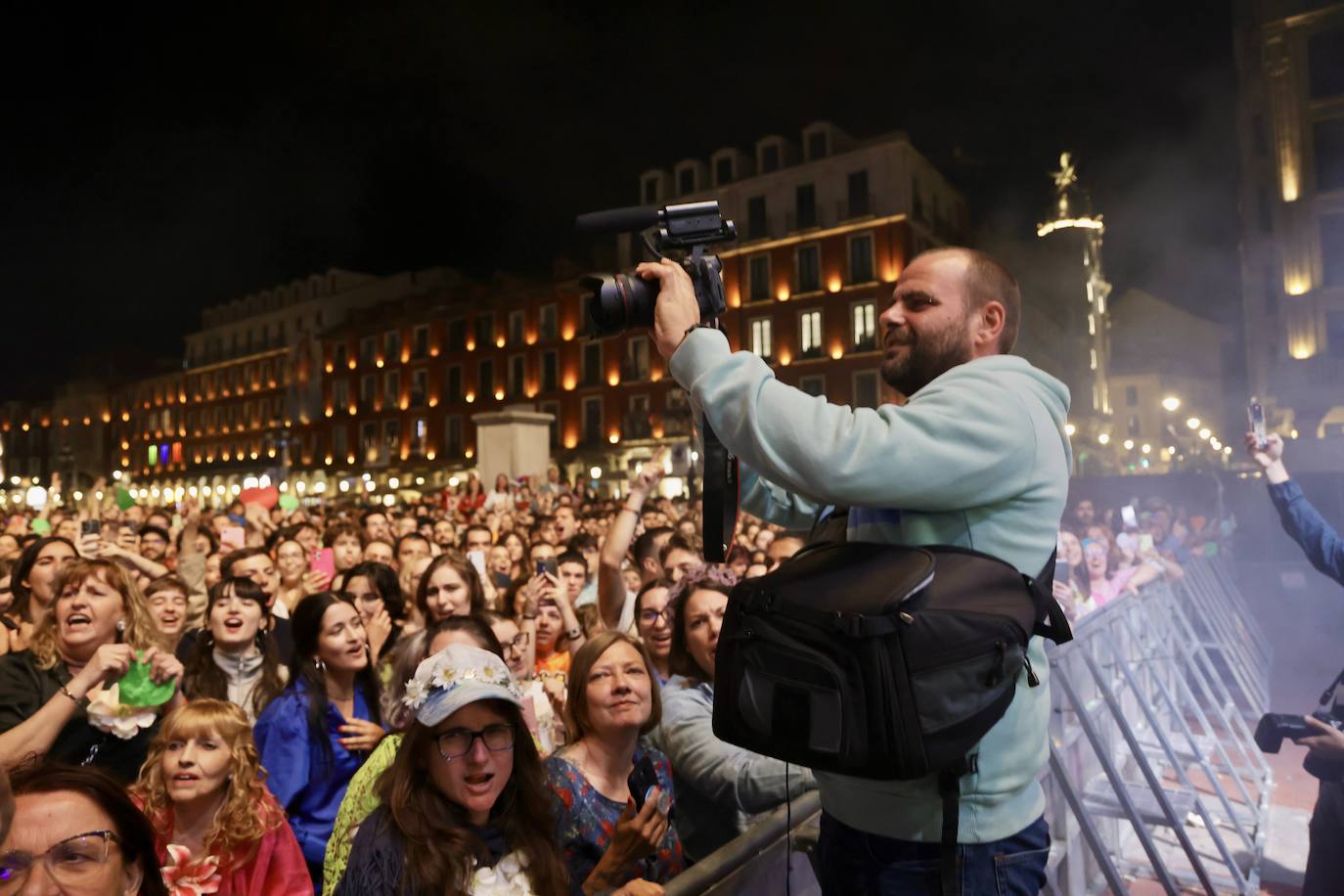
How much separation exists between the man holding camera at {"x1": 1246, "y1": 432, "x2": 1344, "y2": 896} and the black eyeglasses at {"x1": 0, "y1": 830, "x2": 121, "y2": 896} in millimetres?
3499

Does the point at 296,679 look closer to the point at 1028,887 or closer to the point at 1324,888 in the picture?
the point at 1028,887

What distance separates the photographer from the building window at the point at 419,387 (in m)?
47.8

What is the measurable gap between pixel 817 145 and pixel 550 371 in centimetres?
1640

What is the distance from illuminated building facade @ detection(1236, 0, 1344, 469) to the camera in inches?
1069

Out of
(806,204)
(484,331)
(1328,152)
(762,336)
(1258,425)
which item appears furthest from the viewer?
(484,331)

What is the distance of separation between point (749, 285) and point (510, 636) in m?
33.3

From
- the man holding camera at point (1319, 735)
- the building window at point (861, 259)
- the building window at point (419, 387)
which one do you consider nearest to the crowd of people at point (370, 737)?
the man holding camera at point (1319, 735)

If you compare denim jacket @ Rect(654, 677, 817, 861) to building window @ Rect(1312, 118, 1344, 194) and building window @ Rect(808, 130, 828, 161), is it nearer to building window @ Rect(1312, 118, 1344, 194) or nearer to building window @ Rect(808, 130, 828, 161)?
building window @ Rect(1312, 118, 1344, 194)

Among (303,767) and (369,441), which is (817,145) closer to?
(369,441)

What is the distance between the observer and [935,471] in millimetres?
1416

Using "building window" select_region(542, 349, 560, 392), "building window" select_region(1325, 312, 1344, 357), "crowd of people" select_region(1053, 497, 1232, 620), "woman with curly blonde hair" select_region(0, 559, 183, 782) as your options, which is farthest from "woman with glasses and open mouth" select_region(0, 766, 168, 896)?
"building window" select_region(542, 349, 560, 392)

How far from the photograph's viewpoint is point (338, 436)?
173 feet

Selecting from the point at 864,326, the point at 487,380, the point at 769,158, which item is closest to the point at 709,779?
the point at 864,326

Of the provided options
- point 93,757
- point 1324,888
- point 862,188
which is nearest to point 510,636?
point 93,757
